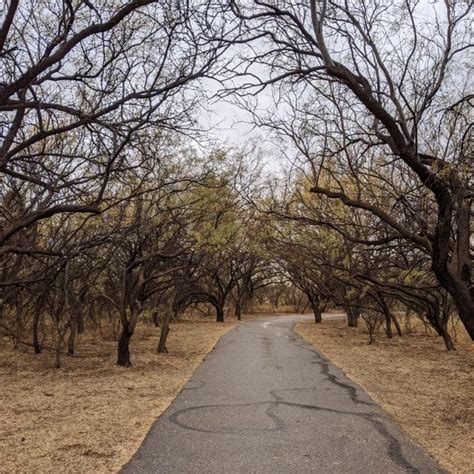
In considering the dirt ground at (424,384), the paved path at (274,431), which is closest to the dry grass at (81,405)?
the paved path at (274,431)

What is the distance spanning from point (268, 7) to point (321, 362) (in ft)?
33.4

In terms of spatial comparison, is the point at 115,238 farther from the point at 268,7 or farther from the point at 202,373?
the point at 268,7

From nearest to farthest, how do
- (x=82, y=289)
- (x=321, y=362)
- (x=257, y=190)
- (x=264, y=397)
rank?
(x=264, y=397), (x=321, y=362), (x=82, y=289), (x=257, y=190)

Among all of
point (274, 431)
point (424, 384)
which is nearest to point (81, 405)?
point (274, 431)

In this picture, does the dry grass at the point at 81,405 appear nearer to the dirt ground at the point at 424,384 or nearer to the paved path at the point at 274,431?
the paved path at the point at 274,431

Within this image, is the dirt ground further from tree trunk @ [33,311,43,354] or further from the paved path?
tree trunk @ [33,311,43,354]

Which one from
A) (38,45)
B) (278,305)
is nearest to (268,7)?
(38,45)

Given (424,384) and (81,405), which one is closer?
(81,405)

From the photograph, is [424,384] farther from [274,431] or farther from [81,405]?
[81,405]

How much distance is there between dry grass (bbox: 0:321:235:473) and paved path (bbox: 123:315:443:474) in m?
0.40

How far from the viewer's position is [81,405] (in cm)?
891

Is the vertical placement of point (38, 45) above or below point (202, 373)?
above

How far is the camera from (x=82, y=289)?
16.0m

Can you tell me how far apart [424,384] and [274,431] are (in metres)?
5.88
